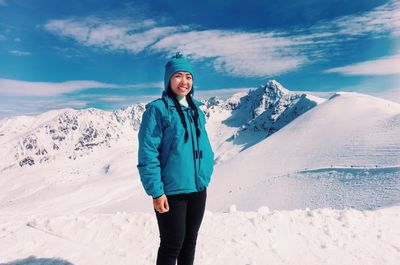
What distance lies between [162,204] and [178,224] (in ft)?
1.35

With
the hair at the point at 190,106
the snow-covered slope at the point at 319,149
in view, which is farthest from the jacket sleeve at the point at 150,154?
the snow-covered slope at the point at 319,149

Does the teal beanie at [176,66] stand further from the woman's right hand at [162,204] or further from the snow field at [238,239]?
the snow field at [238,239]

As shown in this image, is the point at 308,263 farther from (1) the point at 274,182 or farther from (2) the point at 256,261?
(1) the point at 274,182

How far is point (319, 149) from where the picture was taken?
3150cm

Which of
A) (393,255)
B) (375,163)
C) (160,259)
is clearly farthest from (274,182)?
(160,259)

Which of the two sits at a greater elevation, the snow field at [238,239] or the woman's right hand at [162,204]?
the woman's right hand at [162,204]

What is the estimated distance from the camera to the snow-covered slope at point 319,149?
74.9ft

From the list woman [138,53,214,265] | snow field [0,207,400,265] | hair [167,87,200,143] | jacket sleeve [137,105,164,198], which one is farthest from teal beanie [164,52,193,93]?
snow field [0,207,400,265]

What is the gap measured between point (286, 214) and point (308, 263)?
181 centimetres

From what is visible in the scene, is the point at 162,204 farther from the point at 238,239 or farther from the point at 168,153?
the point at 238,239

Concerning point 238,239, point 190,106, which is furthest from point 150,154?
point 238,239

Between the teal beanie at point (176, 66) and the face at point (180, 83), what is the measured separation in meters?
0.05

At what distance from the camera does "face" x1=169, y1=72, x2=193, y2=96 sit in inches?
154

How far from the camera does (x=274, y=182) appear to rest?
22.8 m
